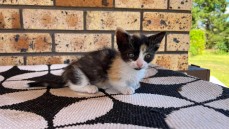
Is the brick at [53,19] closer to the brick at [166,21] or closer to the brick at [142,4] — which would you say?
the brick at [142,4]

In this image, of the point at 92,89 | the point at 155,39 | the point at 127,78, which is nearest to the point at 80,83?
the point at 92,89

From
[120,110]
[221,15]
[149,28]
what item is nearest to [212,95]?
[120,110]

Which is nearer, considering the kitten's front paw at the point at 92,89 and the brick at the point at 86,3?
the kitten's front paw at the point at 92,89

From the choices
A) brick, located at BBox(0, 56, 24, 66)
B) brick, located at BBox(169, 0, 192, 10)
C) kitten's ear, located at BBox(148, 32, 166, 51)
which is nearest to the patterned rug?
kitten's ear, located at BBox(148, 32, 166, 51)

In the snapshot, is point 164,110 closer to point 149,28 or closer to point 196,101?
point 196,101

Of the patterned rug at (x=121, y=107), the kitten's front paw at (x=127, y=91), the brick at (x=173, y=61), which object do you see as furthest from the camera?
the brick at (x=173, y=61)

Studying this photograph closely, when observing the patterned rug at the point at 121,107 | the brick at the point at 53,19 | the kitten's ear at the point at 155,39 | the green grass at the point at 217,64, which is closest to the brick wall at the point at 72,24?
the brick at the point at 53,19
